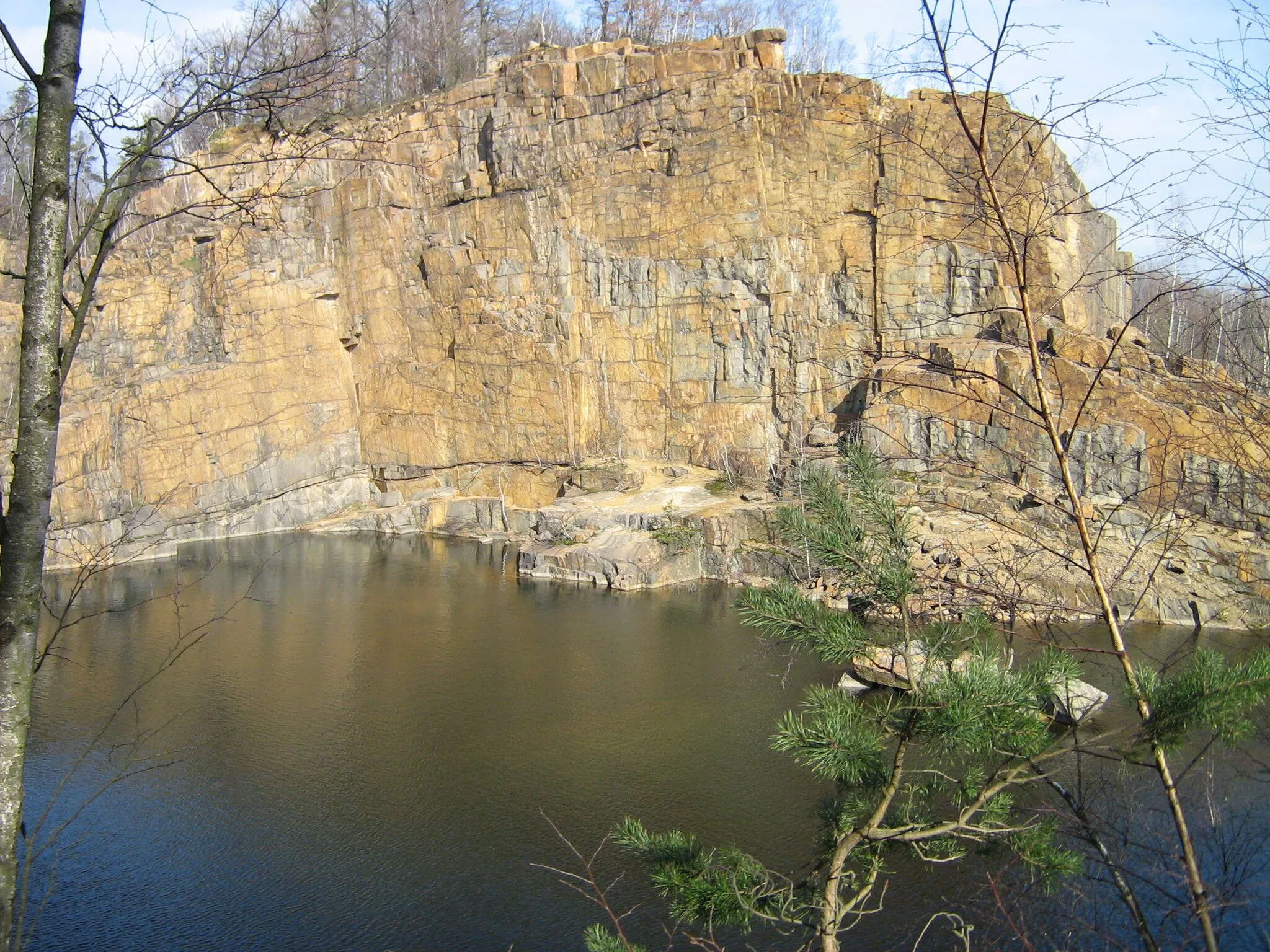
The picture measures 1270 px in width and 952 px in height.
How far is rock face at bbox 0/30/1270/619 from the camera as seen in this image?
27.6m

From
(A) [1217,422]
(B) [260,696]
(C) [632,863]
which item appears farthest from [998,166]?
(B) [260,696]

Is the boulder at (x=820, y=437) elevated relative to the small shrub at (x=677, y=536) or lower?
elevated

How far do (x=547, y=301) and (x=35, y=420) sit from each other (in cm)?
2690

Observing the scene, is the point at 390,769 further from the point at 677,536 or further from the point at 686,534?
the point at 686,534

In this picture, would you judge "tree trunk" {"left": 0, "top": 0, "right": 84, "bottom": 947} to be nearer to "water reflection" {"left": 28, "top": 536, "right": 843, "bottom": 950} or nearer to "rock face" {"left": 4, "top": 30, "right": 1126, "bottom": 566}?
"water reflection" {"left": 28, "top": 536, "right": 843, "bottom": 950}

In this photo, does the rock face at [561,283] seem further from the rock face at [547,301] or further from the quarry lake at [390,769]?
the quarry lake at [390,769]

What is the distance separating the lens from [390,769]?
12.6 metres

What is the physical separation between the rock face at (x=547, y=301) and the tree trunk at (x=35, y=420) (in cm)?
2249

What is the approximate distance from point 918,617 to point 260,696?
45.1 ft

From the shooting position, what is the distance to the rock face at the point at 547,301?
90.7 ft

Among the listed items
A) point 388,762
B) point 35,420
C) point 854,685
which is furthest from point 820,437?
point 35,420

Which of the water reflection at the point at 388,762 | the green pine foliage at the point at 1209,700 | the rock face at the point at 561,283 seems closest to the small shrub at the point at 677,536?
the water reflection at the point at 388,762

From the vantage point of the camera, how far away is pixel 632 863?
9734mm

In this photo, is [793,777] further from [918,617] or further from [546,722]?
[918,617]
